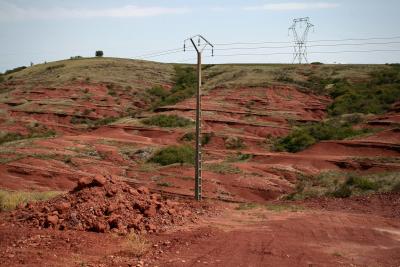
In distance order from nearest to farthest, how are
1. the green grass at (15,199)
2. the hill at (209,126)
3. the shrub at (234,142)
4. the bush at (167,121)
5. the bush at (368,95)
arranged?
the green grass at (15,199) < the hill at (209,126) < the shrub at (234,142) < the bush at (167,121) < the bush at (368,95)

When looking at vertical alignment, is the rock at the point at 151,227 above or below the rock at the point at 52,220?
below

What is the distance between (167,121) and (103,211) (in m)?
26.6

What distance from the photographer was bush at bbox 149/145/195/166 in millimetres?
25734

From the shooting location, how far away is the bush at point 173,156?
25734mm

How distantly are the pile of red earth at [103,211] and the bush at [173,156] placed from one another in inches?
477

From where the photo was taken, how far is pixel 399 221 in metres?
13.9

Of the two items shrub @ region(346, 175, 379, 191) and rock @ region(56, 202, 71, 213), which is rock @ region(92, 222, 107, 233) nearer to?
rock @ region(56, 202, 71, 213)

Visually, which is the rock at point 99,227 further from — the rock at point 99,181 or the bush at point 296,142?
the bush at point 296,142

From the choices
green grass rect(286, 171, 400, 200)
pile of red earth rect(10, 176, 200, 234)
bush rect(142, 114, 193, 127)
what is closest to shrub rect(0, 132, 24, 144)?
bush rect(142, 114, 193, 127)

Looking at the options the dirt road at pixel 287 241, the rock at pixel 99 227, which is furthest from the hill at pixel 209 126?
the rock at pixel 99 227

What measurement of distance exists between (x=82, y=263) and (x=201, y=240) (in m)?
3.13

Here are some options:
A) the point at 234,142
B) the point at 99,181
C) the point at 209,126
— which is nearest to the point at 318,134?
the point at 234,142

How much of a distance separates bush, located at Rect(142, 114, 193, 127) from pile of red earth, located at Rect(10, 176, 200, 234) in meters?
24.3

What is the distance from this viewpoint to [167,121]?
38.3m
